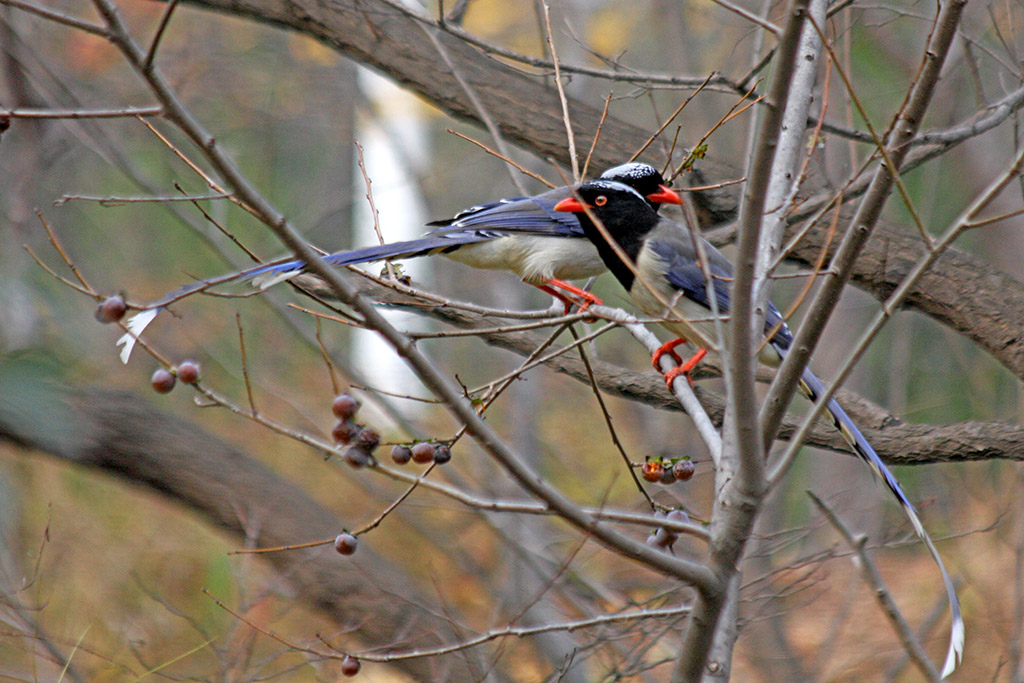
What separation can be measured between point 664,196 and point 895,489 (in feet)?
5.67

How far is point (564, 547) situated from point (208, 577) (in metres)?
3.00

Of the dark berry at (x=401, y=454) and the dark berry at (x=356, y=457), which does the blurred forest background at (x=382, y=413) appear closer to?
the dark berry at (x=401, y=454)

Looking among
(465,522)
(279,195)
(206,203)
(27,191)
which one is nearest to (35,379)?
(27,191)

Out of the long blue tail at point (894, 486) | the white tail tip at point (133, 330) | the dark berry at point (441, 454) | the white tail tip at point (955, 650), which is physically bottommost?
the white tail tip at point (133, 330)

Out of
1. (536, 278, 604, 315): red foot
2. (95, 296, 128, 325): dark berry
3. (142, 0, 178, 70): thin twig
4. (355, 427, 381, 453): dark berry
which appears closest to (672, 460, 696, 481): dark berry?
(355, 427, 381, 453): dark berry

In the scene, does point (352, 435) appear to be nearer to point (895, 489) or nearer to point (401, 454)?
point (401, 454)

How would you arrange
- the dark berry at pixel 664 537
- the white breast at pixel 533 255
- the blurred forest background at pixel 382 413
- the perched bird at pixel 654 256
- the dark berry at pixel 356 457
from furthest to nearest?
the blurred forest background at pixel 382 413 < the white breast at pixel 533 255 < the perched bird at pixel 654 256 < the dark berry at pixel 664 537 < the dark berry at pixel 356 457

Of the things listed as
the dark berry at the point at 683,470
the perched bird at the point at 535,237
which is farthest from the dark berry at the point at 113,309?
the perched bird at the point at 535,237

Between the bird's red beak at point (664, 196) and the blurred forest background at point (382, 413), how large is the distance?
58cm

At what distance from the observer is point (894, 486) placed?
3176 mm

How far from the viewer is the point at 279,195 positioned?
392 inches

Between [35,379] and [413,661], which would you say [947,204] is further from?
[35,379]

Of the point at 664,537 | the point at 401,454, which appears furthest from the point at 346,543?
the point at 664,537

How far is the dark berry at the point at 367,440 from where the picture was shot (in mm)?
2189
